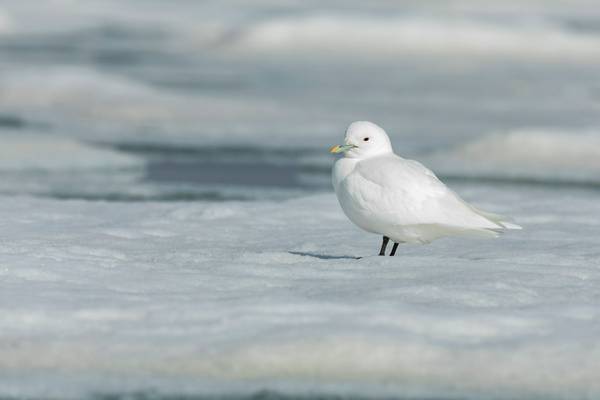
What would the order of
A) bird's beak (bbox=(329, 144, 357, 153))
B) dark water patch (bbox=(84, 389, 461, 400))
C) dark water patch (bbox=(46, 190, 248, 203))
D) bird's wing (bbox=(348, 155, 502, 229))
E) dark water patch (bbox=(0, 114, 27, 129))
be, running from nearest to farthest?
dark water patch (bbox=(84, 389, 461, 400)), bird's wing (bbox=(348, 155, 502, 229)), bird's beak (bbox=(329, 144, 357, 153)), dark water patch (bbox=(46, 190, 248, 203)), dark water patch (bbox=(0, 114, 27, 129))

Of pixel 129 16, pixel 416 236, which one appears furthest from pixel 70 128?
pixel 129 16

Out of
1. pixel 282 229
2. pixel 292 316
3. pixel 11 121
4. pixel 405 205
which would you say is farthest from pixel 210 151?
pixel 292 316

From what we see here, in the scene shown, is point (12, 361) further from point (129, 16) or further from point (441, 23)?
point (129, 16)

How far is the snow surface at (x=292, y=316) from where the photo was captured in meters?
3.79

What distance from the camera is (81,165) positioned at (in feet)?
31.8

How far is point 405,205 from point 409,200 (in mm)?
26

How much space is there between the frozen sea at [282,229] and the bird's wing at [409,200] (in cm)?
21

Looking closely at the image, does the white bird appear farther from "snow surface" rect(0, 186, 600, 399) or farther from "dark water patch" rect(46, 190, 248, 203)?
"dark water patch" rect(46, 190, 248, 203)

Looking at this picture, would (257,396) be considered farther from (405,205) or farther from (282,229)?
(282,229)

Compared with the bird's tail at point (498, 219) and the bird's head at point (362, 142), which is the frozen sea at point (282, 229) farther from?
the bird's head at point (362, 142)

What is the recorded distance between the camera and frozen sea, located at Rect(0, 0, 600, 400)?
3.84 m

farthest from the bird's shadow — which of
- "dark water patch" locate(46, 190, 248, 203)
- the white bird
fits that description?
"dark water patch" locate(46, 190, 248, 203)

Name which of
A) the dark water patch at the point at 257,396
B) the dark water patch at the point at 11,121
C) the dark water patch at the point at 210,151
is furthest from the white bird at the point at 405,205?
the dark water patch at the point at 11,121

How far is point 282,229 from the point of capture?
654 cm
